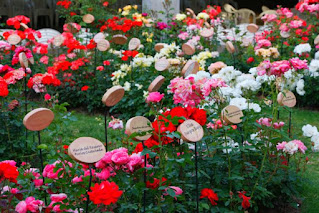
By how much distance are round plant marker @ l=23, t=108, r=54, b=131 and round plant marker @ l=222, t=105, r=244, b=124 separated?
89 centimetres

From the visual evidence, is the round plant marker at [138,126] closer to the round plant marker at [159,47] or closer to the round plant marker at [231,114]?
the round plant marker at [231,114]

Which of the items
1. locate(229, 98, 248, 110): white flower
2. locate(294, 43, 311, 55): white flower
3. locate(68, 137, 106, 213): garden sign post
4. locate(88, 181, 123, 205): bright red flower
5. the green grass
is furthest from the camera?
locate(294, 43, 311, 55): white flower

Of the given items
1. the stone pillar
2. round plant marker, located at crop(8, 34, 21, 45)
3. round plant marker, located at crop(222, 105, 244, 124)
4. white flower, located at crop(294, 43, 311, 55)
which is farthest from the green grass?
the stone pillar

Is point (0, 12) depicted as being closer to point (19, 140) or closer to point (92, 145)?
point (19, 140)

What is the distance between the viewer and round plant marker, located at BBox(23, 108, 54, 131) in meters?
2.12

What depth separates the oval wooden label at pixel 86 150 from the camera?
6.36 ft

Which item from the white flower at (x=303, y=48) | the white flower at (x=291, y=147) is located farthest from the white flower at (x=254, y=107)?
the white flower at (x=303, y=48)

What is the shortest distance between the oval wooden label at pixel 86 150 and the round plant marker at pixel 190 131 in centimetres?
35

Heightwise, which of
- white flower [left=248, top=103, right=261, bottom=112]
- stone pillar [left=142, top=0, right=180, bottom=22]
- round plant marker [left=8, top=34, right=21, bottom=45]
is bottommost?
stone pillar [left=142, top=0, right=180, bottom=22]

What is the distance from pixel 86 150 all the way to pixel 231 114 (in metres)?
0.88

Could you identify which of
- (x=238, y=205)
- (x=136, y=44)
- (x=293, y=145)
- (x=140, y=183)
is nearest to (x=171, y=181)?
(x=140, y=183)

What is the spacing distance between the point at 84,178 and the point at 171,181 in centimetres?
42

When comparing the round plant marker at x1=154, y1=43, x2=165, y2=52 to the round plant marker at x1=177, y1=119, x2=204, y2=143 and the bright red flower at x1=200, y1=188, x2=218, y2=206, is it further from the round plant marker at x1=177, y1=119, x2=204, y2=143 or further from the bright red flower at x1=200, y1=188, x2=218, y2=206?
the round plant marker at x1=177, y1=119, x2=204, y2=143

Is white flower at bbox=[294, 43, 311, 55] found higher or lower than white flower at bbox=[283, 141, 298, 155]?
lower
